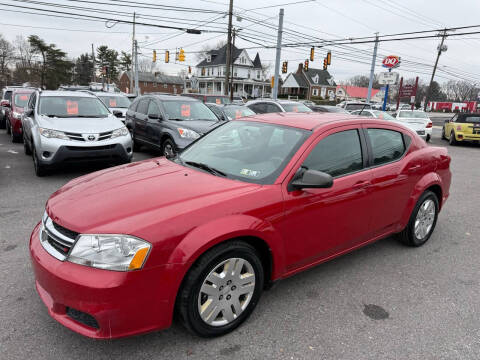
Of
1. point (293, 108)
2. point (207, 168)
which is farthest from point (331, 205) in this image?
point (293, 108)

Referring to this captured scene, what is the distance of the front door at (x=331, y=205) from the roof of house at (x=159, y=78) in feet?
290

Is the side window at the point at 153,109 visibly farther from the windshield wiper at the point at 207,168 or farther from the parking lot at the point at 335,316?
the windshield wiper at the point at 207,168

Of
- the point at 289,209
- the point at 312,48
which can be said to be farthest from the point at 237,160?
the point at 312,48

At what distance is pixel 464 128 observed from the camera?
15617mm

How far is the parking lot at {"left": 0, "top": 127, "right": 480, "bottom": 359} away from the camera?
243cm

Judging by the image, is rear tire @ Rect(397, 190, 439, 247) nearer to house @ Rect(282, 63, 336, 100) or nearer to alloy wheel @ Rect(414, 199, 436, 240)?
alloy wheel @ Rect(414, 199, 436, 240)

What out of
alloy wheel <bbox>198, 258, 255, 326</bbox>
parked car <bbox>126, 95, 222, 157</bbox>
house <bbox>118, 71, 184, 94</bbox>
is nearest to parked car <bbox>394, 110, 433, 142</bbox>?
parked car <bbox>126, 95, 222, 157</bbox>

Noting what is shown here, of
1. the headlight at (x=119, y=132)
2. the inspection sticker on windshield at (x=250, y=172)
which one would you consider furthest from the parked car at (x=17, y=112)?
the inspection sticker on windshield at (x=250, y=172)

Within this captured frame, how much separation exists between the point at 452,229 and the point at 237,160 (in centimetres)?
377

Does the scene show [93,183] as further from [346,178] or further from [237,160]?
[346,178]

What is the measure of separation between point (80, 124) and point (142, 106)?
3090mm

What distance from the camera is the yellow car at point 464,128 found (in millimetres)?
15445

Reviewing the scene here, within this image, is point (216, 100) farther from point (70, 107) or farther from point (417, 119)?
point (70, 107)

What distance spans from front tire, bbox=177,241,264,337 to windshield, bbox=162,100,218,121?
672 cm
